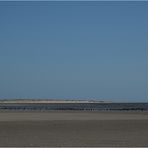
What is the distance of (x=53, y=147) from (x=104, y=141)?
16.9 ft

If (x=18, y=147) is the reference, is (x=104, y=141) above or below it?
above

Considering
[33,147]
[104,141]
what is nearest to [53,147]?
[33,147]

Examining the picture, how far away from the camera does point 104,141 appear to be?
899 inches

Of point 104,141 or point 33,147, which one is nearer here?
Result: point 33,147

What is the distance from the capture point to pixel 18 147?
1844 centimetres

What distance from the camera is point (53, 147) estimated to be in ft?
59.8

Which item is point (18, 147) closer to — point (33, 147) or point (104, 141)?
A: point (33, 147)

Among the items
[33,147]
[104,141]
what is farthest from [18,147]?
[104,141]

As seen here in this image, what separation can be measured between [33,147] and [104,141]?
5.48 metres

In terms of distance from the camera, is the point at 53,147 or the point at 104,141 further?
the point at 104,141

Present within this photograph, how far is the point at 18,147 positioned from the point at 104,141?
576 centimetres

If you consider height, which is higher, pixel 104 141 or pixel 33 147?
pixel 104 141

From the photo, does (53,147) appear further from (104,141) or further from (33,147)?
(104,141)

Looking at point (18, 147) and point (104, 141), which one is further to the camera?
point (104, 141)
